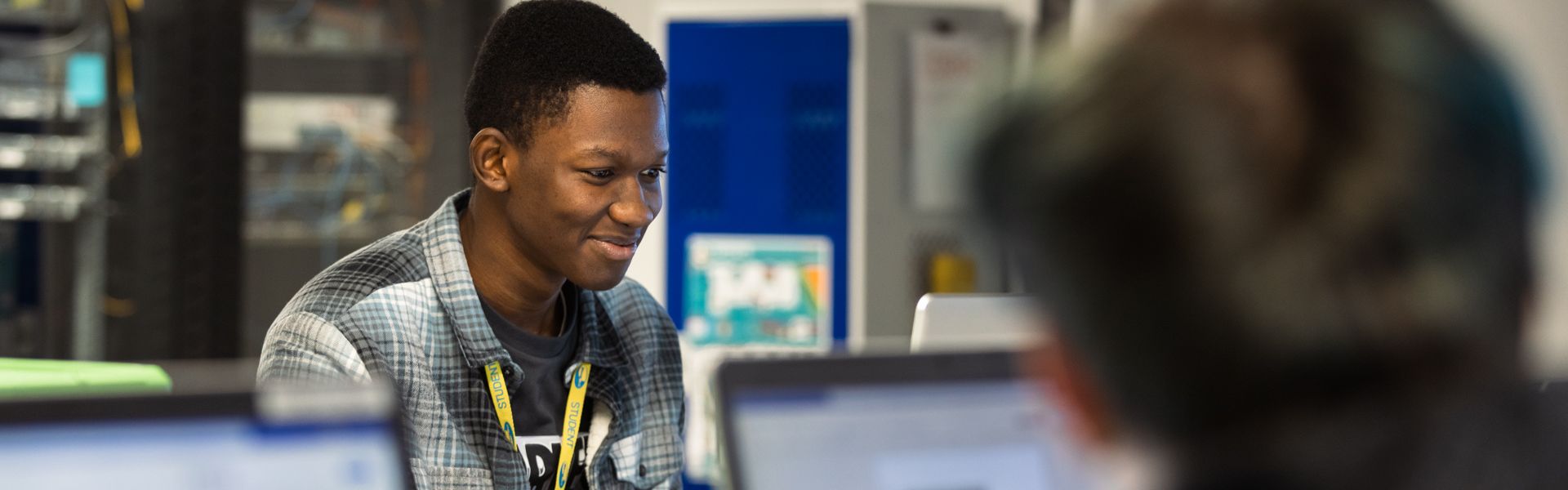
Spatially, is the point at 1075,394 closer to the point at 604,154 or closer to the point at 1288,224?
the point at 1288,224

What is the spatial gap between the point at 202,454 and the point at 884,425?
14.0 inches

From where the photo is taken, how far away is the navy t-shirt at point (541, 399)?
4.78ft

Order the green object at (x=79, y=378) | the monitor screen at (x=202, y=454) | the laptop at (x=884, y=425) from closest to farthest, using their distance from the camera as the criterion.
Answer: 1. the monitor screen at (x=202, y=454)
2. the laptop at (x=884, y=425)
3. the green object at (x=79, y=378)

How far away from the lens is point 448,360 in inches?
55.7

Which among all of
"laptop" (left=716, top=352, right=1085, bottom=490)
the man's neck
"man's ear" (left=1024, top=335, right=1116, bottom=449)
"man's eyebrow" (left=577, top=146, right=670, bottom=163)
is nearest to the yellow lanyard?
the man's neck

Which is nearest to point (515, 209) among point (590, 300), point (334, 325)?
point (590, 300)

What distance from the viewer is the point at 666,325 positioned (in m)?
1.71

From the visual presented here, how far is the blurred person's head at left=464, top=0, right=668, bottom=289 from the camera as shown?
1.56 metres

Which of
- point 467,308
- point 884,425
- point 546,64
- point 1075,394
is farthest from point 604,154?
point 1075,394

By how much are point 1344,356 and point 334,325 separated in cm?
117

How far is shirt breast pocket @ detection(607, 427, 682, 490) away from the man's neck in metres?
0.17

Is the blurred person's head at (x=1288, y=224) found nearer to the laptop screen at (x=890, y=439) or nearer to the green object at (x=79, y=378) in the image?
the laptop screen at (x=890, y=439)

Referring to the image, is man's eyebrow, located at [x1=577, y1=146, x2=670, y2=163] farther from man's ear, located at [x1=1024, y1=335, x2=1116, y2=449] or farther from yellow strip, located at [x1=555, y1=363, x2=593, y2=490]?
man's ear, located at [x1=1024, y1=335, x2=1116, y2=449]

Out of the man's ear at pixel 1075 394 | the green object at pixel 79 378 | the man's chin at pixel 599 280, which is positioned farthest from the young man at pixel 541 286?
the man's ear at pixel 1075 394
